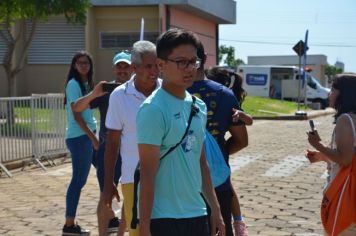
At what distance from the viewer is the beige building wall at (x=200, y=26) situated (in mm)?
32375

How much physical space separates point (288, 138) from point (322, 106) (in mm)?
24438

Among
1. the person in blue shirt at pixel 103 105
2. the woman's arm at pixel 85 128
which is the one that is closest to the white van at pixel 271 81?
the woman's arm at pixel 85 128

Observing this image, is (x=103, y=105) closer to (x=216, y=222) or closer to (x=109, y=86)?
(x=109, y=86)

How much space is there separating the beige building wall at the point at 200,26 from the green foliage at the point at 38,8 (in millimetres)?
10935

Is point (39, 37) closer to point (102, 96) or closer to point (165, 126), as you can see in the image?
point (102, 96)

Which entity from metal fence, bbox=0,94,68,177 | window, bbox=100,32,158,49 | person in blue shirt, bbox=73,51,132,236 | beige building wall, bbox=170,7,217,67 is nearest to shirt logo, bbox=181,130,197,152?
person in blue shirt, bbox=73,51,132,236

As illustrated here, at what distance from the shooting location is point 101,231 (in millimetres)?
6480

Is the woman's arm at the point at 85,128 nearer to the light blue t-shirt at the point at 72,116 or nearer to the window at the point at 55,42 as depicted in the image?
the light blue t-shirt at the point at 72,116

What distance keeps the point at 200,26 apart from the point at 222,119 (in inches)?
1290

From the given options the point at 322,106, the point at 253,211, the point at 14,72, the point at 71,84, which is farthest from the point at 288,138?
the point at 322,106

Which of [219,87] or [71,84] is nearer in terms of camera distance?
[219,87]

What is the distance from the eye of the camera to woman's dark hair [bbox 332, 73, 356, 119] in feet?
16.4

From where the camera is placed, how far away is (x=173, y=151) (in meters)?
3.62

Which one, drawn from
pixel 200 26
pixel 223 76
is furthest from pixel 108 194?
pixel 200 26
